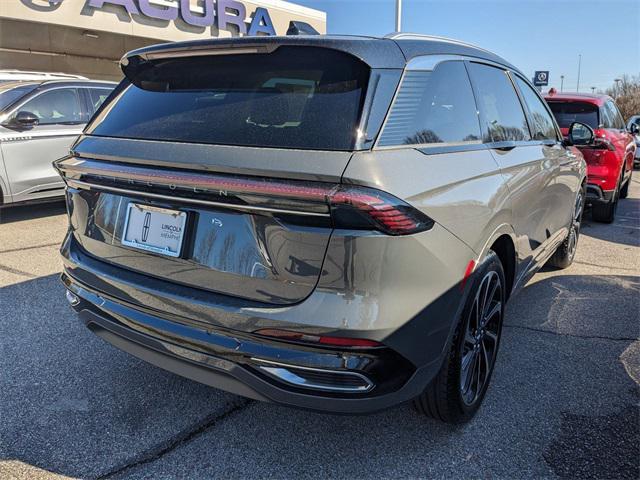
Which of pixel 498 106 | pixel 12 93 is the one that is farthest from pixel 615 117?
pixel 12 93

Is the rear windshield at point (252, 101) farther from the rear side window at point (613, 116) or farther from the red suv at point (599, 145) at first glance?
the rear side window at point (613, 116)

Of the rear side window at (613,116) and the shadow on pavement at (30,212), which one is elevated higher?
the rear side window at (613,116)

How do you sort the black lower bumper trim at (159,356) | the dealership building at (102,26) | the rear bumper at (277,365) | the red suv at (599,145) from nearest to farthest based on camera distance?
the rear bumper at (277,365), the black lower bumper trim at (159,356), the red suv at (599,145), the dealership building at (102,26)

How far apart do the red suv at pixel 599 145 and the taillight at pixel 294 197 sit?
5.50 m

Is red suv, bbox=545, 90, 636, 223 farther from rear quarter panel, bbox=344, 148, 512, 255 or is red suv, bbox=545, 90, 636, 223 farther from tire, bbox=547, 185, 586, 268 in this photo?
rear quarter panel, bbox=344, 148, 512, 255

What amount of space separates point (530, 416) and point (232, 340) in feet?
5.27

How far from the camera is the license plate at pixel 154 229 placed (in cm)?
207

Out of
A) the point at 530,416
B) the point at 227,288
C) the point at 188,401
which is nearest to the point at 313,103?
the point at 227,288

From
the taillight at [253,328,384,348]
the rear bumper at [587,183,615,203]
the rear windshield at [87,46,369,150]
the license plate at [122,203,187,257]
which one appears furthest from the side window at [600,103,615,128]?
the license plate at [122,203,187,257]

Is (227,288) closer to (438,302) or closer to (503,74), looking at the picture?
(438,302)

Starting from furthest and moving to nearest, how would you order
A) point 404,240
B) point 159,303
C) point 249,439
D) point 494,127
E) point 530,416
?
point 494,127, point 530,416, point 249,439, point 159,303, point 404,240

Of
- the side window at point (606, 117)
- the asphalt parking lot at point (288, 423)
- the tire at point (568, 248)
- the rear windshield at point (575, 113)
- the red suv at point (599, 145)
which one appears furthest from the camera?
the side window at point (606, 117)

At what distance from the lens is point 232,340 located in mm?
1973

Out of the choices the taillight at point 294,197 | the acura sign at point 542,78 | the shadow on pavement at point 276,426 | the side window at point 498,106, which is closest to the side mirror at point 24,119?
the shadow on pavement at point 276,426
